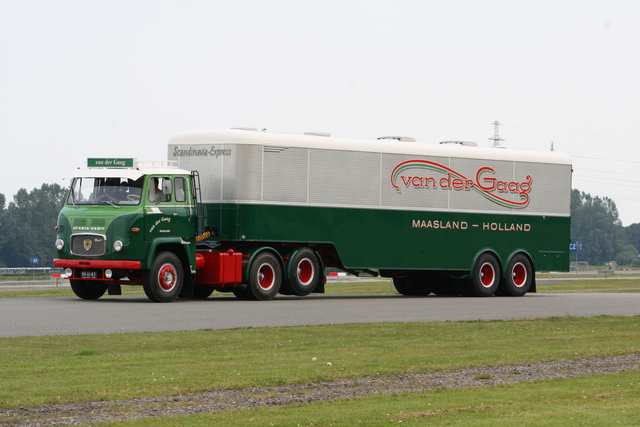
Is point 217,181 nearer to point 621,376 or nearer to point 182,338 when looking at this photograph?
point 182,338

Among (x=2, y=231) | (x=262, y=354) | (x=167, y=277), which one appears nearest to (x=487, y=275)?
(x=167, y=277)

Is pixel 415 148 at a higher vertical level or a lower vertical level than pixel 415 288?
higher

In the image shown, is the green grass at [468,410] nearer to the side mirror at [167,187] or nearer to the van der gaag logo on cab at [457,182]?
the side mirror at [167,187]

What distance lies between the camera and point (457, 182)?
30.4 meters

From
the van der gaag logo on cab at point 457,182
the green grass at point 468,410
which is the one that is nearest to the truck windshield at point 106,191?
the van der gaag logo on cab at point 457,182

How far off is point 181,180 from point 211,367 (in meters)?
12.6

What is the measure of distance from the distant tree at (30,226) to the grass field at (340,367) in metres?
104

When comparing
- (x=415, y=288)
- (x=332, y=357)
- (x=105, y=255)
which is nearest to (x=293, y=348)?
(x=332, y=357)

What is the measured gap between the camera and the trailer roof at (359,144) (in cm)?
2656

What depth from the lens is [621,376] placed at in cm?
1326

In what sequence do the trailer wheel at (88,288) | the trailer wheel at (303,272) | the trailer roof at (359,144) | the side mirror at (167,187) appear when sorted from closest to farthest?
1. the side mirror at (167,187)
2. the trailer wheel at (88,288)
3. the trailer roof at (359,144)
4. the trailer wheel at (303,272)

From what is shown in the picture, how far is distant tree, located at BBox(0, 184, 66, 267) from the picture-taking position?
12744 centimetres

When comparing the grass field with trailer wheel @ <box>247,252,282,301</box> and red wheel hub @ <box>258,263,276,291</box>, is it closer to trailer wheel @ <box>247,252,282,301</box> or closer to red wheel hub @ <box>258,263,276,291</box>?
trailer wheel @ <box>247,252,282,301</box>

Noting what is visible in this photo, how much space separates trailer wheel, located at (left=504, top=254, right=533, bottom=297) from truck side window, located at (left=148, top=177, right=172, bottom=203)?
10559mm
